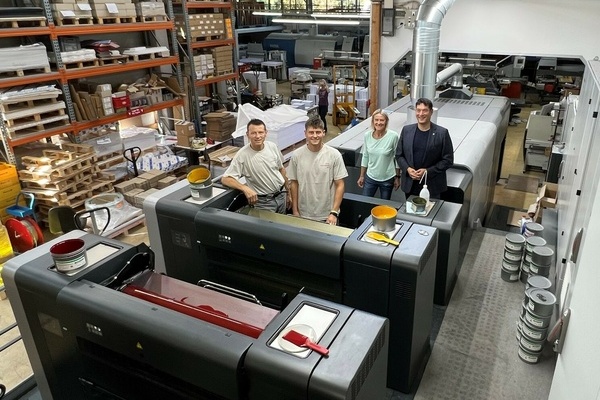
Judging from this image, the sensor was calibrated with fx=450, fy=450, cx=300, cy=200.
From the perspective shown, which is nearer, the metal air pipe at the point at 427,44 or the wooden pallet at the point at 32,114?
the metal air pipe at the point at 427,44

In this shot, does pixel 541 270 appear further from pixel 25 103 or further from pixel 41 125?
pixel 25 103

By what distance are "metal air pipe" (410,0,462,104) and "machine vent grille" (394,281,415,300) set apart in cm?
375

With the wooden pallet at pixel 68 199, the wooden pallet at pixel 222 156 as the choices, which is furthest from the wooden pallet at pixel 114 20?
the wooden pallet at pixel 68 199

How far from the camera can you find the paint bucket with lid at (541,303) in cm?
319

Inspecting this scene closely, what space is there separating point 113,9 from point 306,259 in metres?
6.49

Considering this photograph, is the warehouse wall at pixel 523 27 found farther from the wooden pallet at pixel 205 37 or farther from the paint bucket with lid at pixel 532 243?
the wooden pallet at pixel 205 37

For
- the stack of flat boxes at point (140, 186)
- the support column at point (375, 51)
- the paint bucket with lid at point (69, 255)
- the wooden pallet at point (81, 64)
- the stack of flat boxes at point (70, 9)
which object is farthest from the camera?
the support column at point (375, 51)

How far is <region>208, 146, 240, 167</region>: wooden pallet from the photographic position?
8.37 m

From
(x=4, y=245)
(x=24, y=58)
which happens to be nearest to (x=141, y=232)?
(x=4, y=245)

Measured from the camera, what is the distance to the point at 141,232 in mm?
6785

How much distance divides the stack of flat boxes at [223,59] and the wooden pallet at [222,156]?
241cm

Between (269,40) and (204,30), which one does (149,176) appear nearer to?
(204,30)

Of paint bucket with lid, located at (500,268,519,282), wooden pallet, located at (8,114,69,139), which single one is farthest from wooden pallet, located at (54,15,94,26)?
paint bucket with lid, located at (500,268,519,282)

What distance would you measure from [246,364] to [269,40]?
67.8ft
